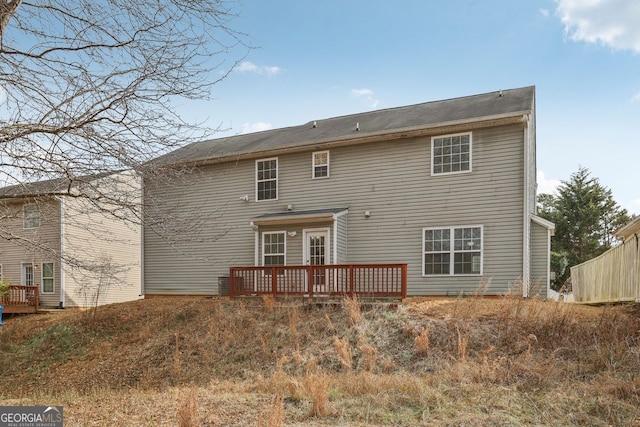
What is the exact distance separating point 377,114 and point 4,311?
56.2ft

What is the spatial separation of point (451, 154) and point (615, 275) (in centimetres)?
550

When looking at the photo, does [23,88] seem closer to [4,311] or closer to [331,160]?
[331,160]

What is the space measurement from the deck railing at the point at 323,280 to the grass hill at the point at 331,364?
50 centimetres

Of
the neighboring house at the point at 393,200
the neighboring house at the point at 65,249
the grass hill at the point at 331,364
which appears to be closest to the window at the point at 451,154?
the neighboring house at the point at 393,200

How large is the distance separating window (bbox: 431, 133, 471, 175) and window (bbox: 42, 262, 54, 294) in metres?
17.0

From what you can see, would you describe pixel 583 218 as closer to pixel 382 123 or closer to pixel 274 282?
pixel 382 123

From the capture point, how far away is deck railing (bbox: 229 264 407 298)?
11852mm

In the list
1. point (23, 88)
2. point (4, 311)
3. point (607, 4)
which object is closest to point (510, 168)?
point (607, 4)

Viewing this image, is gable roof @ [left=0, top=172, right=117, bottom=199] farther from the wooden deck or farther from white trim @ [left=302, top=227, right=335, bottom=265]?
the wooden deck

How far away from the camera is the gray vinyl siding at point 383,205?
41.6 feet

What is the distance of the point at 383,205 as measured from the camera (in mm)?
14250

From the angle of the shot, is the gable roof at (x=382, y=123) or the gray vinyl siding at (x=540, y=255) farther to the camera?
the gable roof at (x=382, y=123)

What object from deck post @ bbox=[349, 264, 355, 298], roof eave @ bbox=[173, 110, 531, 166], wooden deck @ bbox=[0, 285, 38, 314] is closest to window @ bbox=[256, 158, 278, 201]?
roof eave @ bbox=[173, 110, 531, 166]

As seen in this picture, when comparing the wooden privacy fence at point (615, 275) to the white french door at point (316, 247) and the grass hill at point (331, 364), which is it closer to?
the grass hill at point (331, 364)
